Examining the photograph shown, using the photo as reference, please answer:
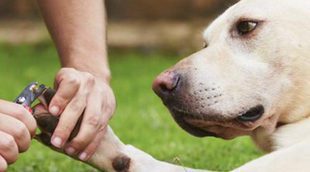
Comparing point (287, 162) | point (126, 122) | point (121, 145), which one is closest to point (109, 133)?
point (121, 145)

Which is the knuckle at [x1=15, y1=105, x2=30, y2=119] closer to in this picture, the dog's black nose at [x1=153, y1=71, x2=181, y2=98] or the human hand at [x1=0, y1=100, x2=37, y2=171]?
the human hand at [x1=0, y1=100, x2=37, y2=171]

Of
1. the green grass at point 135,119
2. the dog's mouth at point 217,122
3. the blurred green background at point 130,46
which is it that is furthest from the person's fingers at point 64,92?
the blurred green background at point 130,46

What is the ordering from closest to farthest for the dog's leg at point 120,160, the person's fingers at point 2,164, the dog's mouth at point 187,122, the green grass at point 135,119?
1. the person's fingers at point 2,164
2. the dog's leg at point 120,160
3. the dog's mouth at point 187,122
4. the green grass at point 135,119

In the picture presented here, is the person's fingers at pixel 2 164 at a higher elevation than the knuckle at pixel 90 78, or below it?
below

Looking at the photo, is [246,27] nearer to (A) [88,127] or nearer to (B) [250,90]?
(B) [250,90]

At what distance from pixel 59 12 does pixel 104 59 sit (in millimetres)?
319

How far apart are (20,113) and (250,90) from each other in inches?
40.6

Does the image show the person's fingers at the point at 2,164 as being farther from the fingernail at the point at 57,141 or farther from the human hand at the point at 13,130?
the fingernail at the point at 57,141

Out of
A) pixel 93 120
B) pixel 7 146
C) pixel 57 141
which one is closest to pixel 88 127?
pixel 93 120

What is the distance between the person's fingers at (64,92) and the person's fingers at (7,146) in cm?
31

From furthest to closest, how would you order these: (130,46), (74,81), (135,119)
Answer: (130,46) → (135,119) → (74,81)

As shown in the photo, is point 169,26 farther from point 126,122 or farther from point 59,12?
point 59,12

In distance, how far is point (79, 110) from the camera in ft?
11.3

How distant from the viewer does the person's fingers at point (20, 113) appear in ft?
10.6
